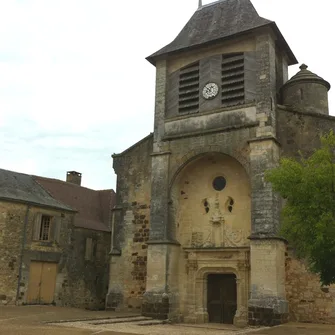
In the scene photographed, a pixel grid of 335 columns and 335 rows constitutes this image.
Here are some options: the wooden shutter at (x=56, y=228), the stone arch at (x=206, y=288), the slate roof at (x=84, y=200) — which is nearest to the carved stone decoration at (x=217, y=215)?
the stone arch at (x=206, y=288)

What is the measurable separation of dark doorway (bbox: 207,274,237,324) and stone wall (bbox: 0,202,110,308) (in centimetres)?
762

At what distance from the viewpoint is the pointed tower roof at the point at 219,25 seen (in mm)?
15945

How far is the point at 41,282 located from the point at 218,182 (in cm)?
903

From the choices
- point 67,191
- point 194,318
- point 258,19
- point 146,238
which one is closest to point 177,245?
point 146,238

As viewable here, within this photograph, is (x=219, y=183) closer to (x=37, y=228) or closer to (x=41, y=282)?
(x=37, y=228)

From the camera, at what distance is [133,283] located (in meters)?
16.2

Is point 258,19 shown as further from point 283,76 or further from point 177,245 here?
point 177,245

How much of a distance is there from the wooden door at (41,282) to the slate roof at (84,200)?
277 cm

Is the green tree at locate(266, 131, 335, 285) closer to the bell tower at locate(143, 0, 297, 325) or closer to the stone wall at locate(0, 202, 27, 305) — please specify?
the bell tower at locate(143, 0, 297, 325)

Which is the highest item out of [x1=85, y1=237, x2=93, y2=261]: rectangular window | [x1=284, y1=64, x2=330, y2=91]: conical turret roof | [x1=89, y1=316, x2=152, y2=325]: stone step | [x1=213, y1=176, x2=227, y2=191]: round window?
[x1=284, y1=64, x2=330, y2=91]: conical turret roof

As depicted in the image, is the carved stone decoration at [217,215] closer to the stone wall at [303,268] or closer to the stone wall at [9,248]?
the stone wall at [303,268]

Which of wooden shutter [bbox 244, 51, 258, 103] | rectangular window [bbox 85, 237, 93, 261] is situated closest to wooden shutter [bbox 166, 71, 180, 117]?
wooden shutter [bbox 244, 51, 258, 103]

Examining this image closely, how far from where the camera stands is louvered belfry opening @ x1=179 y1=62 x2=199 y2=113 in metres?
16.3

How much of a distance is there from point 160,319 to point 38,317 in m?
3.81
